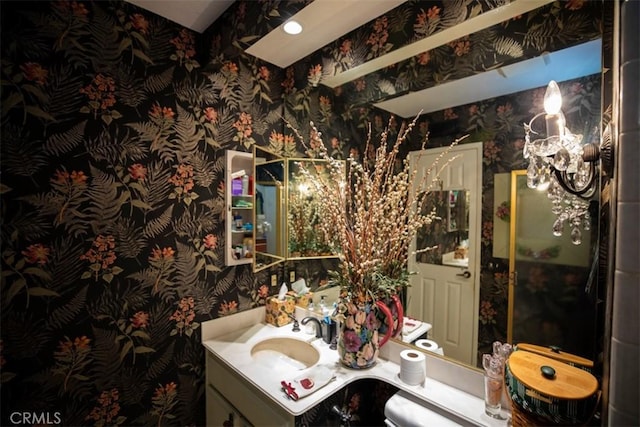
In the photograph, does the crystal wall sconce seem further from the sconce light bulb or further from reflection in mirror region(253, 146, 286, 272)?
reflection in mirror region(253, 146, 286, 272)

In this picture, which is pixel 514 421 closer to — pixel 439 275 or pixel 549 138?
pixel 439 275

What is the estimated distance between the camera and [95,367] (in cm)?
116

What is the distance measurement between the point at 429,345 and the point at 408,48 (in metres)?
1.36

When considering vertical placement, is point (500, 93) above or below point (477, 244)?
above

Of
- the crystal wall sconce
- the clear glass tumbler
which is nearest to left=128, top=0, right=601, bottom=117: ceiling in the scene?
the crystal wall sconce

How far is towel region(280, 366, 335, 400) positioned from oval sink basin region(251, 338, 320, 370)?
0.20 m

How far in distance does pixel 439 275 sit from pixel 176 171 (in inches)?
54.4

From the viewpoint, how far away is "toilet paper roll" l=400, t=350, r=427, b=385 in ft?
3.47

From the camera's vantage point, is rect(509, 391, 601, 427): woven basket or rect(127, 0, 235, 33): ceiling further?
rect(127, 0, 235, 33): ceiling

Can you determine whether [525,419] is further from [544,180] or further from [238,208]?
[238,208]

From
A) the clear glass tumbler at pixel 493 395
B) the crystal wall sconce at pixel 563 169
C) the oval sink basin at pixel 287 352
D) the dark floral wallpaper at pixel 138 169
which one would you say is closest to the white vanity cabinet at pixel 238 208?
the dark floral wallpaper at pixel 138 169

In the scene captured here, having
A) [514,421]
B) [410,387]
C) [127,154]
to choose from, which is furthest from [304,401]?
[127,154]

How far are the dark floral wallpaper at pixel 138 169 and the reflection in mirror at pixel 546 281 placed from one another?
0.08 m

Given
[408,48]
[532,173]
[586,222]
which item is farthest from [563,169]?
[408,48]
